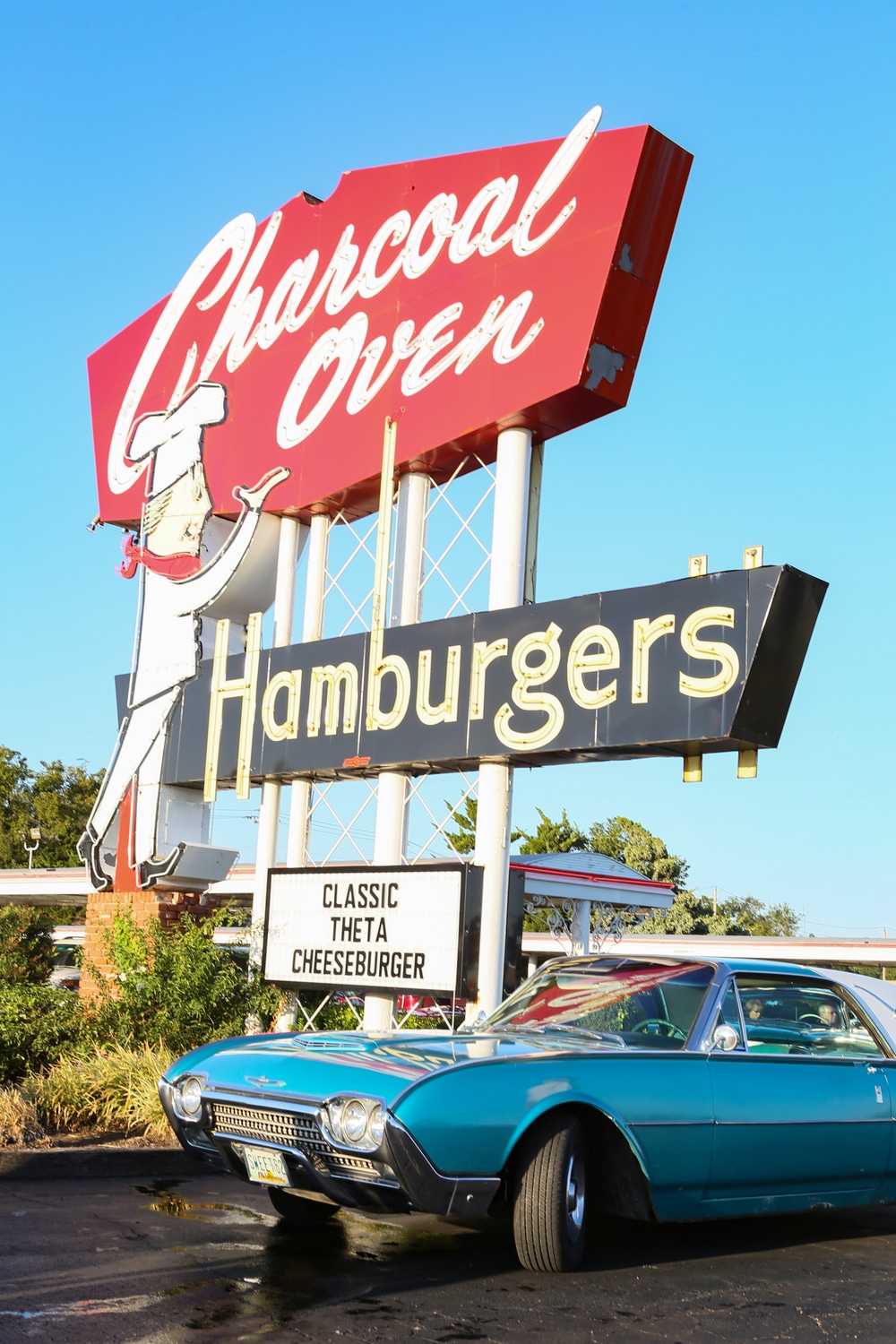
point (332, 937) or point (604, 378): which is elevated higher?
point (604, 378)

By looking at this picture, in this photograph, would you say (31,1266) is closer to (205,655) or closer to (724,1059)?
(724,1059)

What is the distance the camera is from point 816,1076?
21.8 ft

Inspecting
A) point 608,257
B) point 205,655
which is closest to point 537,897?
point 205,655

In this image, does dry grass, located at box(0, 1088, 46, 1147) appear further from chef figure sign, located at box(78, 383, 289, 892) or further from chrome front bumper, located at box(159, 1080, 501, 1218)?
chef figure sign, located at box(78, 383, 289, 892)

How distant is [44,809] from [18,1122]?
61955 millimetres

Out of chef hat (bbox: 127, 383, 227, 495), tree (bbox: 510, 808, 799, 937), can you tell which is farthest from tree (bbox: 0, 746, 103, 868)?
chef hat (bbox: 127, 383, 227, 495)

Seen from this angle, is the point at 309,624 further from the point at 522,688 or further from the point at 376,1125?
the point at 376,1125

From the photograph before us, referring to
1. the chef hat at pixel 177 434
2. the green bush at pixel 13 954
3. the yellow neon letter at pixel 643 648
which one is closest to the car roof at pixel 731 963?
the yellow neon letter at pixel 643 648

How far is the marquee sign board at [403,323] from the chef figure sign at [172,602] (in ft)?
0.70

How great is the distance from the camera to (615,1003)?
6613 mm

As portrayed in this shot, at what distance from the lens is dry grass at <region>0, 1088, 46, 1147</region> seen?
333 inches

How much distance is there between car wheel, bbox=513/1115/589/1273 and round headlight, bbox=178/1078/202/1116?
5.02 feet

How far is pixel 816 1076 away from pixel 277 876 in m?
6.61

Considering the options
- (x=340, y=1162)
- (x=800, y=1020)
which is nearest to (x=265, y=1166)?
(x=340, y=1162)
